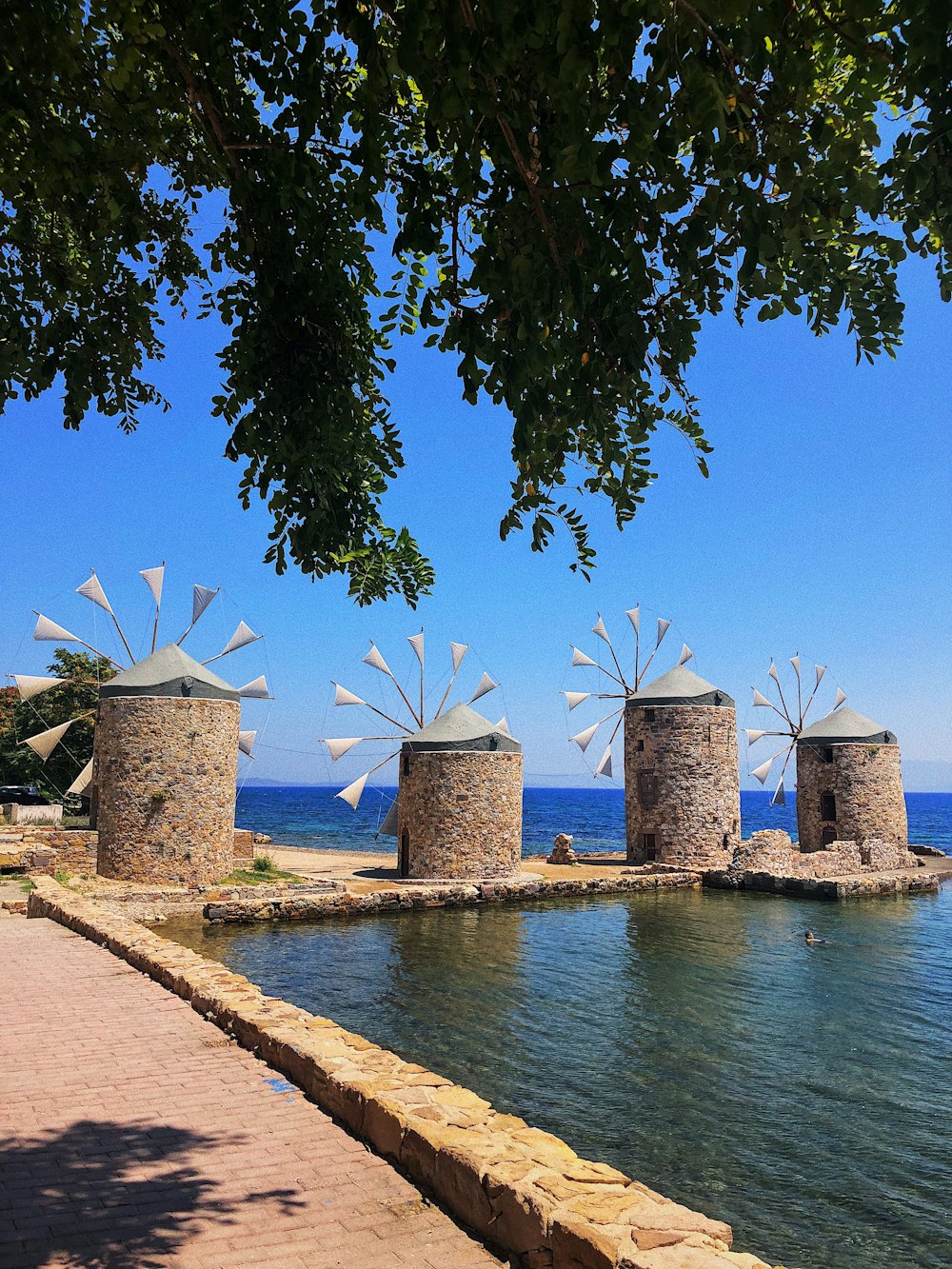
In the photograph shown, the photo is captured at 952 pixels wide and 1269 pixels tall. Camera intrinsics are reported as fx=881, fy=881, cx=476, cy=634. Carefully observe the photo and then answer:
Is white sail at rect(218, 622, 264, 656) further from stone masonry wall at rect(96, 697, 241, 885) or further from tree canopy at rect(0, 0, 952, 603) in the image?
tree canopy at rect(0, 0, 952, 603)

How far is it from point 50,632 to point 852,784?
24.1 m

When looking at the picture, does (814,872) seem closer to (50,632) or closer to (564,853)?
(564,853)

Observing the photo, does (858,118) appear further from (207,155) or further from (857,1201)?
(857,1201)

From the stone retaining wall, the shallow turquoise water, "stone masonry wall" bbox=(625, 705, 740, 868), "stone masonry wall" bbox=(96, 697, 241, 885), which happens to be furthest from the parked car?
"stone masonry wall" bbox=(625, 705, 740, 868)

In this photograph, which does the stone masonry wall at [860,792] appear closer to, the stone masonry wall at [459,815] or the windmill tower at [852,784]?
the windmill tower at [852,784]

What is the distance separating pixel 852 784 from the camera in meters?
27.3

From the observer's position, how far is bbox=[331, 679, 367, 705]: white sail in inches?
1019

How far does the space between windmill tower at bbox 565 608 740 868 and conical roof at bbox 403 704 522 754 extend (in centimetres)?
525

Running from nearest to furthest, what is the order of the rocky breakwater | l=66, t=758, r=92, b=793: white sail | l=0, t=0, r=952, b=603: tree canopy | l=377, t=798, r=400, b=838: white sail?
l=0, t=0, r=952, b=603: tree canopy, the rocky breakwater, l=377, t=798, r=400, b=838: white sail, l=66, t=758, r=92, b=793: white sail

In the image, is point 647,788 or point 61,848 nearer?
point 61,848

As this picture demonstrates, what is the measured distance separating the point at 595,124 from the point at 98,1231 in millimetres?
4533

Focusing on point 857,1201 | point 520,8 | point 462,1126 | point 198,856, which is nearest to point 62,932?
point 198,856

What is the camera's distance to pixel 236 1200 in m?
3.89

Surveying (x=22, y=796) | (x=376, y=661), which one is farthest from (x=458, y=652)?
(x=22, y=796)
